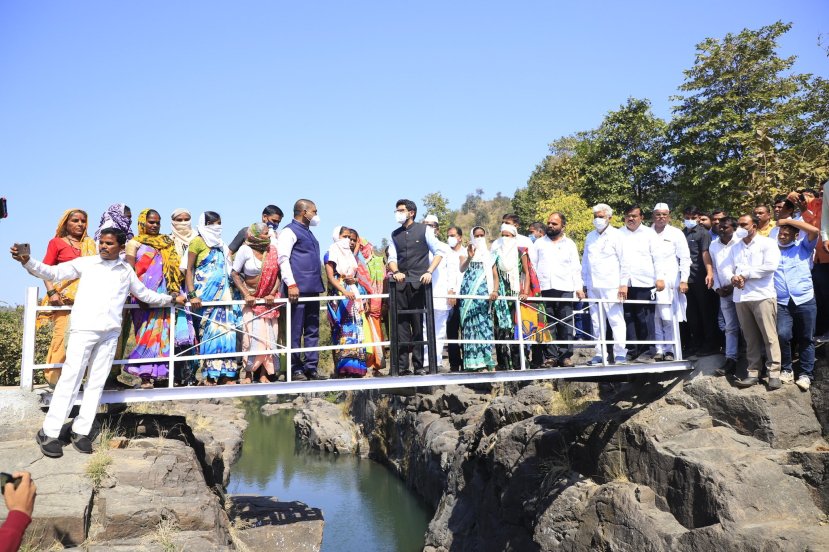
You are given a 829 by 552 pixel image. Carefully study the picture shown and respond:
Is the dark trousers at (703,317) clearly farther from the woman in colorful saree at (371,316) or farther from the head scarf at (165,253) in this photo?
the head scarf at (165,253)

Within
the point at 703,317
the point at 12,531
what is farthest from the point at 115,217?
the point at 703,317

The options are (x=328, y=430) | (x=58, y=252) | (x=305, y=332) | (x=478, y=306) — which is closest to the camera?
(x=58, y=252)

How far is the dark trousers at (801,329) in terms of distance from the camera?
8.68 meters

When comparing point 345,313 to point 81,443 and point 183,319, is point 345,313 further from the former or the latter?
point 81,443

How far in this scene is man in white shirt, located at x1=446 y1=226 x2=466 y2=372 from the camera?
992cm

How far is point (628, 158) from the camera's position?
3291 centimetres

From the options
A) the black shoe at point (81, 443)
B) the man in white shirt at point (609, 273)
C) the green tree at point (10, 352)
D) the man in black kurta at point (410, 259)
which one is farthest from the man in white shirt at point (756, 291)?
the green tree at point (10, 352)

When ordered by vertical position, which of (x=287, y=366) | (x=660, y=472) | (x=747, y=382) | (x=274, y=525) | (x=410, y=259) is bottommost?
(x=274, y=525)

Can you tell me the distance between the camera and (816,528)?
7.38 m

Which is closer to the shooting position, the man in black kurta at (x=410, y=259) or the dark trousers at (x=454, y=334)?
the man in black kurta at (x=410, y=259)

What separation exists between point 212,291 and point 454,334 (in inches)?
136

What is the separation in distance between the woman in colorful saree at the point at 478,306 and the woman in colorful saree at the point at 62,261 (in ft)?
15.5

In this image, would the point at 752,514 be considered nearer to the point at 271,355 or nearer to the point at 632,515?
the point at 632,515

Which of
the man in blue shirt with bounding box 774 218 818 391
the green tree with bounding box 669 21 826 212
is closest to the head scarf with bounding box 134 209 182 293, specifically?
the man in blue shirt with bounding box 774 218 818 391
